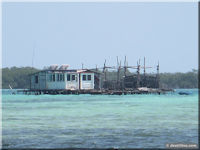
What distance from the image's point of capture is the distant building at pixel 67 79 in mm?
74812

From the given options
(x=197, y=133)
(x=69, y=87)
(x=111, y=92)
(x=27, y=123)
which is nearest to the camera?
(x=197, y=133)

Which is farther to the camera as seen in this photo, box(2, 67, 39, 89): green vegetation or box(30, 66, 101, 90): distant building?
box(2, 67, 39, 89): green vegetation

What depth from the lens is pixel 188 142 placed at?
64.8 feet

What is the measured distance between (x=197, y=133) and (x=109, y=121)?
7694 mm

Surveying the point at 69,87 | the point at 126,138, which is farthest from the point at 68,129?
the point at 69,87

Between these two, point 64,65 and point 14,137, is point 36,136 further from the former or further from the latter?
point 64,65

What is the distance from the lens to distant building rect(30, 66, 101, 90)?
74.8 metres

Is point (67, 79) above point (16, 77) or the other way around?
the other way around

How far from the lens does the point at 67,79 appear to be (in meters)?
75.5

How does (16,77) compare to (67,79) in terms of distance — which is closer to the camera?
(67,79)

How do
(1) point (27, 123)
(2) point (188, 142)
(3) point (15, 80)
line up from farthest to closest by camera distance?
(3) point (15, 80)
(1) point (27, 123)
(2) point (188, 142)

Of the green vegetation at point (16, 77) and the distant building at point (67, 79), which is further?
the green vegetation at point (16, 77)

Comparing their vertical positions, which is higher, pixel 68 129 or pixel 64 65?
pixel 64 65

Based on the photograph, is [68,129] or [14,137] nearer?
[14,137]
